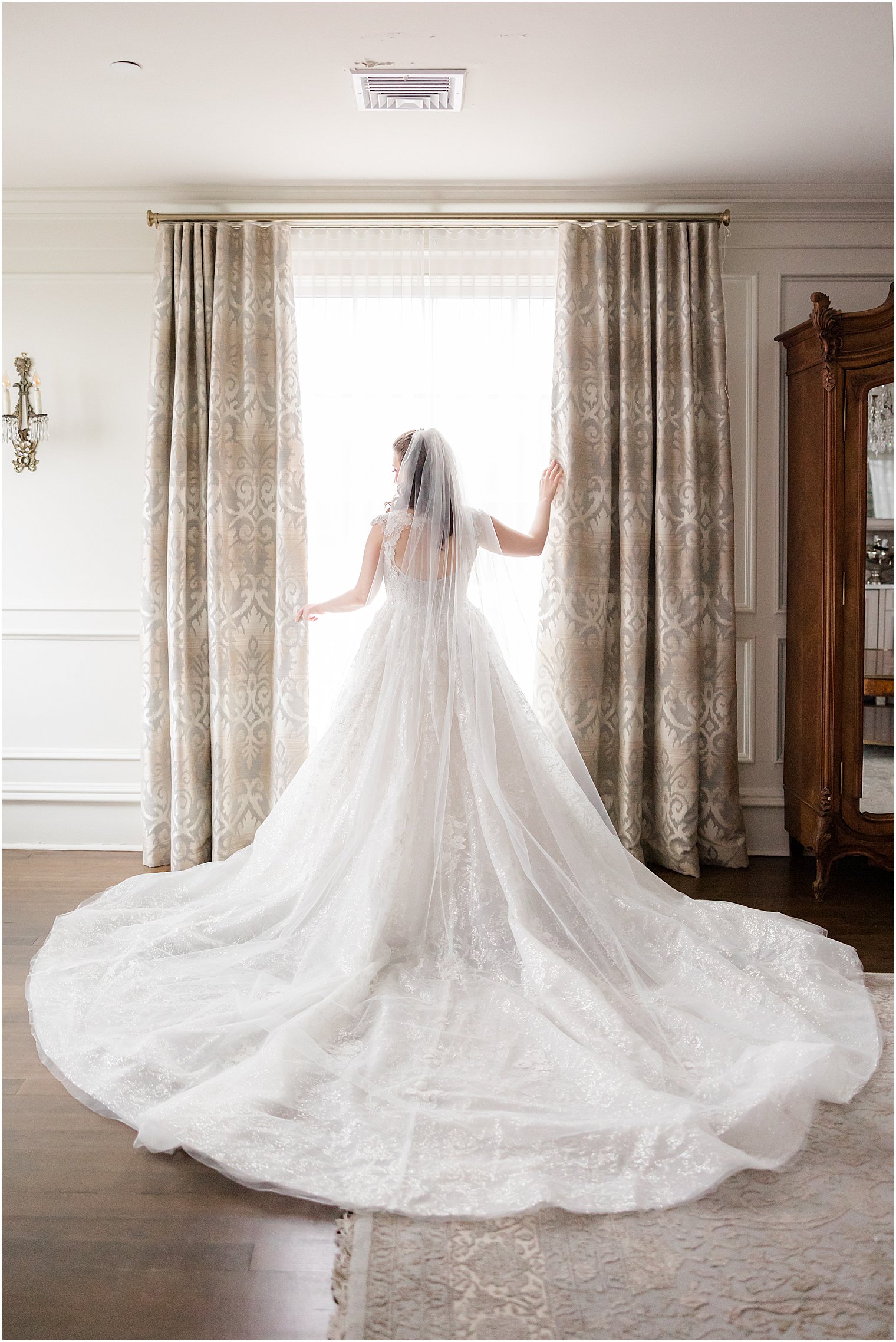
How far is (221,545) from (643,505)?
5.72 feet

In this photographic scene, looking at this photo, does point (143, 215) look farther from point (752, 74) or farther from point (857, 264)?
point (857, 264)

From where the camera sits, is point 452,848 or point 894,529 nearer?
point 452,848

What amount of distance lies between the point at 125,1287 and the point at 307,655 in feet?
8.38

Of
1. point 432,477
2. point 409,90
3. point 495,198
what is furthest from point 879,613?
point 409,90

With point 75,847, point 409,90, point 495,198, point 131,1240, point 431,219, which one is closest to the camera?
point 131,1240

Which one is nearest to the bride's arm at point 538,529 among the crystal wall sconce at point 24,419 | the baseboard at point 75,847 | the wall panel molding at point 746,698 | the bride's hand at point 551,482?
the bride's hand at point 551,482

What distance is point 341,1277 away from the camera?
1583mm

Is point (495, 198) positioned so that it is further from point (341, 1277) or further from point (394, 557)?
point (341, 1277)

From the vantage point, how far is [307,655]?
3877 millimetres

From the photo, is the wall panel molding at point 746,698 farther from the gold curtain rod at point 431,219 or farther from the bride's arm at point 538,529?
the gold curtain rod at point 431,219

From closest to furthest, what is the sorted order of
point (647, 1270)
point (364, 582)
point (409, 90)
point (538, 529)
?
point (647, 1270) < point (409, 90) < point (364, 582) < point (538, 529)

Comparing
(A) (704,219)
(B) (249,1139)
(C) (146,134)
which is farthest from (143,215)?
(B) (249,1139)

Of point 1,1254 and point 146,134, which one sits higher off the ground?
point 146,134

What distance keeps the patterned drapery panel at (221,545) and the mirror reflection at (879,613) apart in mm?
2189
